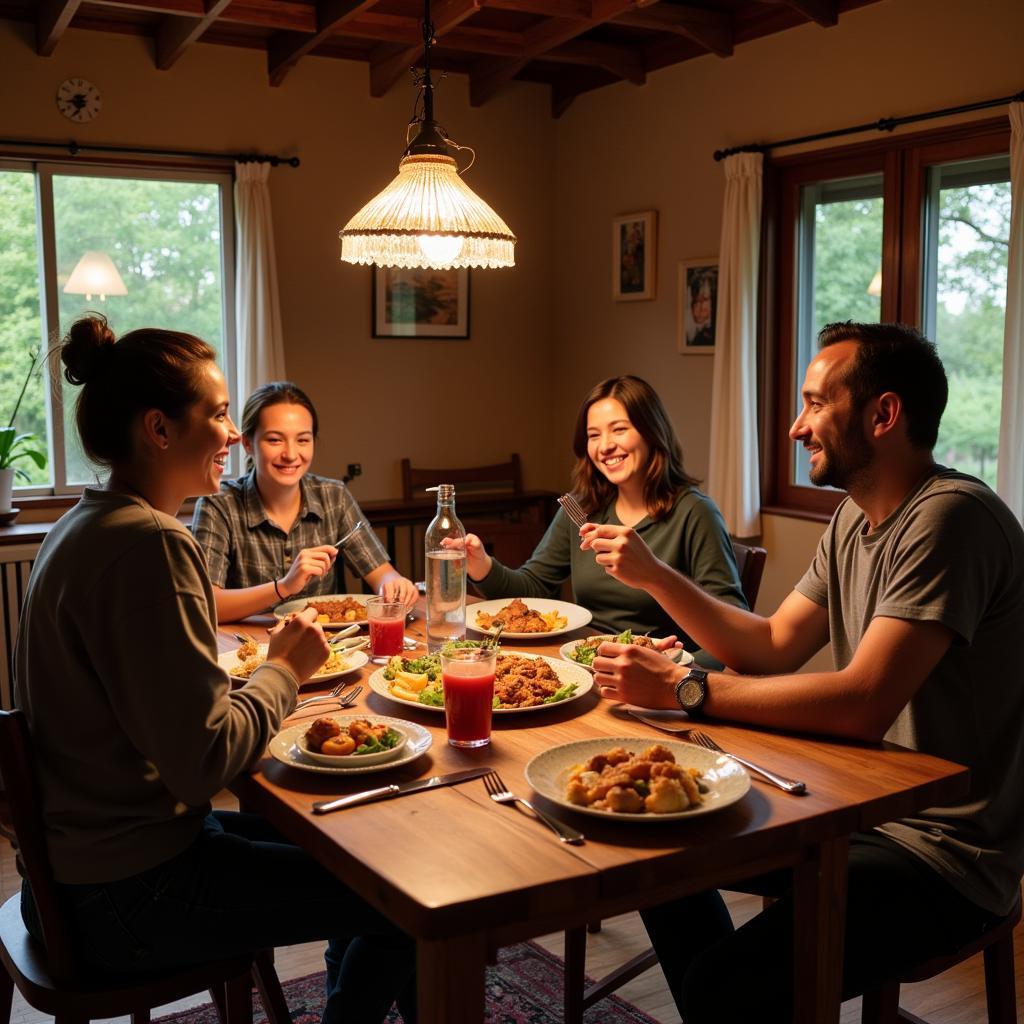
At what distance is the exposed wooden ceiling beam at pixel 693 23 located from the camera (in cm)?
400

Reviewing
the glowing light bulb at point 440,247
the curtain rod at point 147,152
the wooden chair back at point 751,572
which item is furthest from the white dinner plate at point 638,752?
the curtain rod at point 147,152

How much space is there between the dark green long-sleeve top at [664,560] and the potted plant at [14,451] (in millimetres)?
A: 2211

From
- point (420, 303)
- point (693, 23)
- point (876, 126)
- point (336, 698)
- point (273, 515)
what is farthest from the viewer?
point (420, 303)

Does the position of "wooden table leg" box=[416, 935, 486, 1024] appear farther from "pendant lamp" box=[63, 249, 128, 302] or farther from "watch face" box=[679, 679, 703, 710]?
"pendant lamp" box=[63, 249, 128, 302]

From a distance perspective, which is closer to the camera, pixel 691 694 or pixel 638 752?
pixel 638 752

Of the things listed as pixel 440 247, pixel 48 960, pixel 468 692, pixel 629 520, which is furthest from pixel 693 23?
pixel 48 960

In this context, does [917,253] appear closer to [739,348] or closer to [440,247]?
[739,348]

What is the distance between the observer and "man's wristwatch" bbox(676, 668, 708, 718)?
1.79 metres

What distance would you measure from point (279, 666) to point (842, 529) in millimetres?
987

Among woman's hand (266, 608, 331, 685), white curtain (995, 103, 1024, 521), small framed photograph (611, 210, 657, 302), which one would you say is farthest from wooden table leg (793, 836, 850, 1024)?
small framed photograph (611, 210, 657, 302)

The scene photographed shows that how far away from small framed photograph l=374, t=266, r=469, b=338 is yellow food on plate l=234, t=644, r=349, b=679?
3096 mm

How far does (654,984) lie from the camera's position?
2576 mm

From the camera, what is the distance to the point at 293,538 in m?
2.97

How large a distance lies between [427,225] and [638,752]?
1.06 m
